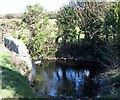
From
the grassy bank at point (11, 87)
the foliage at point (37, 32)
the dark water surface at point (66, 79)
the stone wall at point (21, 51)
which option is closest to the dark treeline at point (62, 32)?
the foliage at point (37, 32)

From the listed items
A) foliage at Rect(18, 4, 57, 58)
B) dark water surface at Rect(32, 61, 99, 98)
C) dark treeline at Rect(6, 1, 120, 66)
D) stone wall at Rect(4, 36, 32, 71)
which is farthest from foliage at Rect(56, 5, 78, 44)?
stone wall at Rect(4, 36, 32, 71)

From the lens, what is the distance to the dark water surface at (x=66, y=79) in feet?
63.7

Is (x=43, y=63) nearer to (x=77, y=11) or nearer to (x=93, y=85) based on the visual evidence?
(x=77, y=11)

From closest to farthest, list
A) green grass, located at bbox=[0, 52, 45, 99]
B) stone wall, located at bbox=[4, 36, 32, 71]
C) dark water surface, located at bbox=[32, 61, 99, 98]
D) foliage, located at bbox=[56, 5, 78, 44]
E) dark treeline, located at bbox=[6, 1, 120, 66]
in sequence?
green grass, located at bbox=[0, 52, 45, 99]
dark water surface, located at bbox=[32, 61, 99, 98]
stone wall, located at bbox=[4, 36, 32, 71]
dark treeline, located at bbox=[6, 1, 120, 66]
foliage, located at bbox=[56, 5, 78, 44]

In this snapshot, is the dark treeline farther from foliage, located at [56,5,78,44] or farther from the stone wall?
the stone wall

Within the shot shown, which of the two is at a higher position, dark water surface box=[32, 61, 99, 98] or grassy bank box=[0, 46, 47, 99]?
grassy bank box=[0, 46, 47, 99]

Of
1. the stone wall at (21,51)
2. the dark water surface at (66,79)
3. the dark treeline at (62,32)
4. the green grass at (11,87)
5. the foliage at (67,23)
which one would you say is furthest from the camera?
the foliage at (67,23)

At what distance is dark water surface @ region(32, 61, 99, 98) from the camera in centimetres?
1942

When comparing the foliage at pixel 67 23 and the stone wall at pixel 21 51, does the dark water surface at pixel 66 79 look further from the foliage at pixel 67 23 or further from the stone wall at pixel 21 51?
the foliage at pixel 67 23

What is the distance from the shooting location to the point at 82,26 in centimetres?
3172

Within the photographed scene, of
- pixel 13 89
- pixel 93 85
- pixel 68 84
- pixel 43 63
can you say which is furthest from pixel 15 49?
pixel 13 89

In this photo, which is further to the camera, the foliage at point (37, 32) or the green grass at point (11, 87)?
the foliage at point (37, 32)

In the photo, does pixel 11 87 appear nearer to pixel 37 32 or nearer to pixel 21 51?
pixel 21 51

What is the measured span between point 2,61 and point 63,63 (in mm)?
11681
